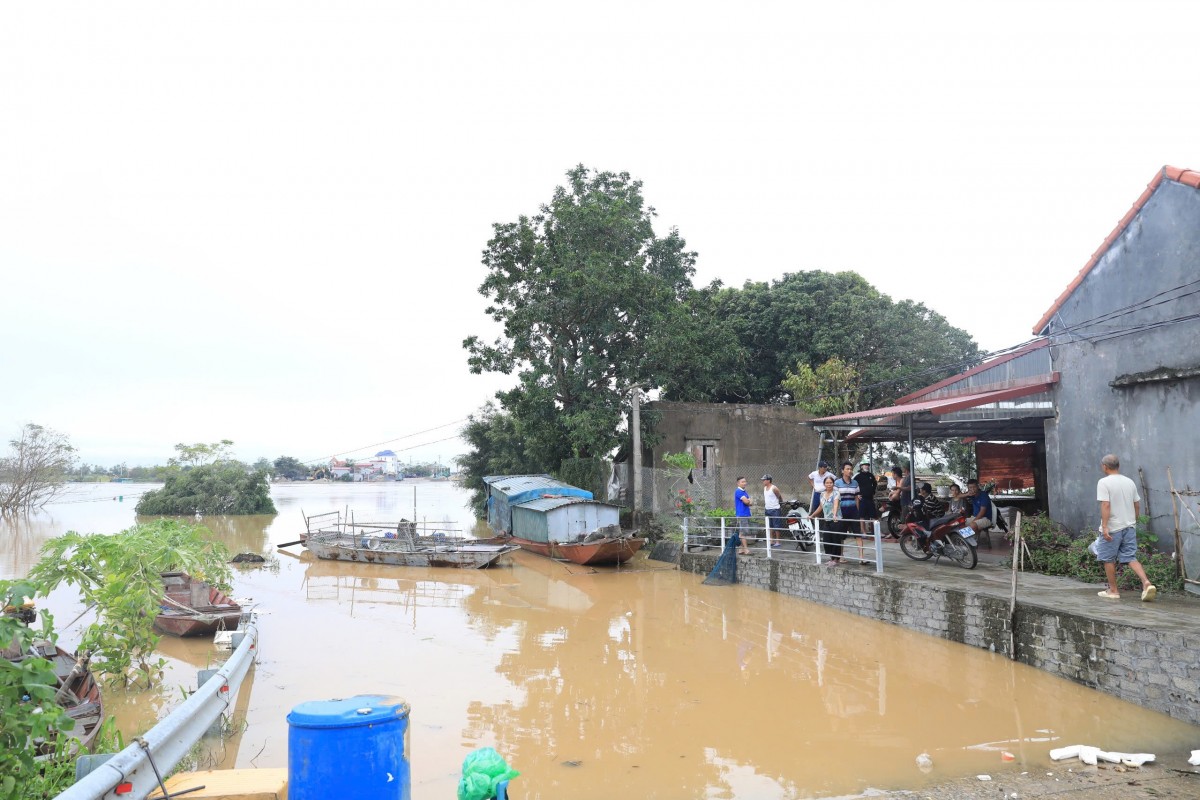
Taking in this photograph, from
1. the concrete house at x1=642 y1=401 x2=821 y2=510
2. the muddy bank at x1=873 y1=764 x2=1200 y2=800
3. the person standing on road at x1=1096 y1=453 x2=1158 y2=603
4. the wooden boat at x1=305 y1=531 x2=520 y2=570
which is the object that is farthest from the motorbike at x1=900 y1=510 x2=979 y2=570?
the wooden boat at x1=305 y1=531 x2=520 y2=570

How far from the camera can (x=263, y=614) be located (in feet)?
42.0

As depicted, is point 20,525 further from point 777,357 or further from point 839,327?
point 839,327

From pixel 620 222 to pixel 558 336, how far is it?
3893 millimetres

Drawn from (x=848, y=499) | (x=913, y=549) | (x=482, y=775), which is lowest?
(x=913, y=549)

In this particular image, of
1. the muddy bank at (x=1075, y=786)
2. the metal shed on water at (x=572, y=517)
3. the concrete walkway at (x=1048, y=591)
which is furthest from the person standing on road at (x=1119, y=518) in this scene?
the metal shed on water at (x=572, y=517)

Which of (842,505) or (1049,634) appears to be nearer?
(1049,634)

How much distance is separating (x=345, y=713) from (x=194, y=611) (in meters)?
8.40

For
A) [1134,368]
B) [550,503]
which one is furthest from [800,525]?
[550,503]

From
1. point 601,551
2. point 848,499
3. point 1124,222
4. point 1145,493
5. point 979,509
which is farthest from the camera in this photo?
point 601,551

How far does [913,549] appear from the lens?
40.3 ft

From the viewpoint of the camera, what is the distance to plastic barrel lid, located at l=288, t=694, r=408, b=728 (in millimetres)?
3219

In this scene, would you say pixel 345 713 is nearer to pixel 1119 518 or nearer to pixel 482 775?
pixel 482 775

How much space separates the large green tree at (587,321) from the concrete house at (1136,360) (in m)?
11.7

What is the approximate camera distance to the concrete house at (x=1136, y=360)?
8.69 meters
